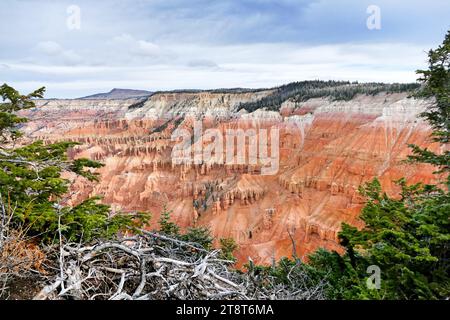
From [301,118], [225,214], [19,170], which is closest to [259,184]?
[225,214]

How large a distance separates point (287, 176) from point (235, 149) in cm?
1545

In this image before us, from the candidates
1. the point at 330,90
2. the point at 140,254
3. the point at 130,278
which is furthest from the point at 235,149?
the point at 130,278

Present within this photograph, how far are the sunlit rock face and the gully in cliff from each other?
0.81m

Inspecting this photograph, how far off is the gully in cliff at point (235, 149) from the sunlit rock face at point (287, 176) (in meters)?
0.81

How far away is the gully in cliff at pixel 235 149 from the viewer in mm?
54300

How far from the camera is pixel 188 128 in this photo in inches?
3314

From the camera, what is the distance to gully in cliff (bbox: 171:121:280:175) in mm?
54300

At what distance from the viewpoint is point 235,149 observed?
59.3 metres

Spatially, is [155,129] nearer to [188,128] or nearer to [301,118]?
[188,128]

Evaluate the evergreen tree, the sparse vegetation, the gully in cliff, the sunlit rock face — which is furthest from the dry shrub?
the sparse vegetation

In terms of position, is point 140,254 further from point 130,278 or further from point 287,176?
point 287,176

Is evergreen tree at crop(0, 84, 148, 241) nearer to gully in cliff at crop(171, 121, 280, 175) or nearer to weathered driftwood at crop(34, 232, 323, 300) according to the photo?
weathered driftwood at crop(34, 232, 323, 300)

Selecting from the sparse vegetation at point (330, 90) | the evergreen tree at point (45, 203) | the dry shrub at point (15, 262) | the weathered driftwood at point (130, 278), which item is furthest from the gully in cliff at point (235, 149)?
the dry shrub at point (15, 262)

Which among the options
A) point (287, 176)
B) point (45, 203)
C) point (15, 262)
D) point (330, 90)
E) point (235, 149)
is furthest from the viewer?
point (330, 90)
